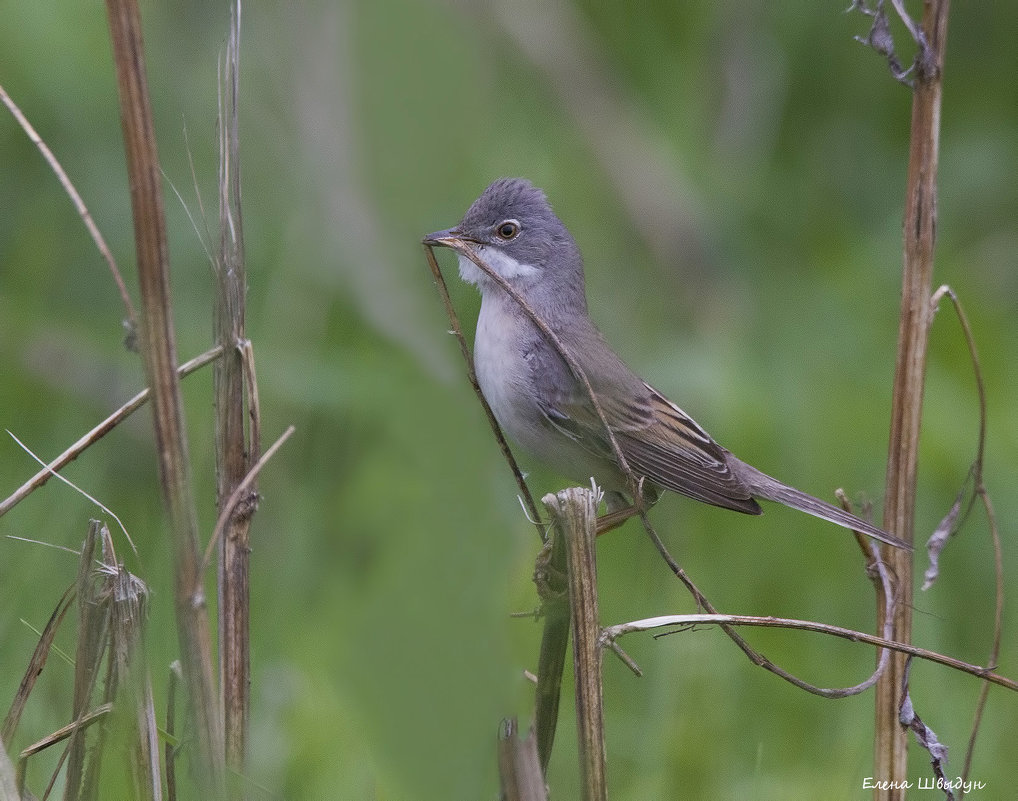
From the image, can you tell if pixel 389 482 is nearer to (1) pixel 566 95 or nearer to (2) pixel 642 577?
(2) pixel 642 577

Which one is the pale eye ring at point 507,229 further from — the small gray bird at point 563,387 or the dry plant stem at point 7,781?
the dry plant stem at point 7,781

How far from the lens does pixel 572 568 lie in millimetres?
2443

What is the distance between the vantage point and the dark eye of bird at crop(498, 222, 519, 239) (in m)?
4.57

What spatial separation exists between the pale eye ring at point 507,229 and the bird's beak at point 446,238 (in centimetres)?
15

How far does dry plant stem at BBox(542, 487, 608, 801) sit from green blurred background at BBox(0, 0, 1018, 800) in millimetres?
135

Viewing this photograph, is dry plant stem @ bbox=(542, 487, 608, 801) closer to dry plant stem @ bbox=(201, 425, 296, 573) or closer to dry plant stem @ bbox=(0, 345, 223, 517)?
dry plant stem @ bbox=(201, 425, 296, 573)

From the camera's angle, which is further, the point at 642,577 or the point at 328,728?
the point at 642,577

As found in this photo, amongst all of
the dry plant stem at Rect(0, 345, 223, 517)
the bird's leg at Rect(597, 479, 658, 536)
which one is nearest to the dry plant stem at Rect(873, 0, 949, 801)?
the bird's leg at Rect(597, 479, 658, 536)

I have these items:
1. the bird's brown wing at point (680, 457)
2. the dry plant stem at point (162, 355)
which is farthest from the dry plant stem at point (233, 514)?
the bird's brown wing at point (680, 457)

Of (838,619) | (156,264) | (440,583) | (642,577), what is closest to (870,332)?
(838,619)

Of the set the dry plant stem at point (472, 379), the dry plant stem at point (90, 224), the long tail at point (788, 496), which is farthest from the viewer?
the long tail at point (788, 496)

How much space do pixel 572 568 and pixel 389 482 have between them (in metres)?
0.47

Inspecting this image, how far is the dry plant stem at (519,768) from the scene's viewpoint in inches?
87.9

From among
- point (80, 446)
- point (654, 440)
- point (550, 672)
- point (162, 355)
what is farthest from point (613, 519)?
point (162, 355)
